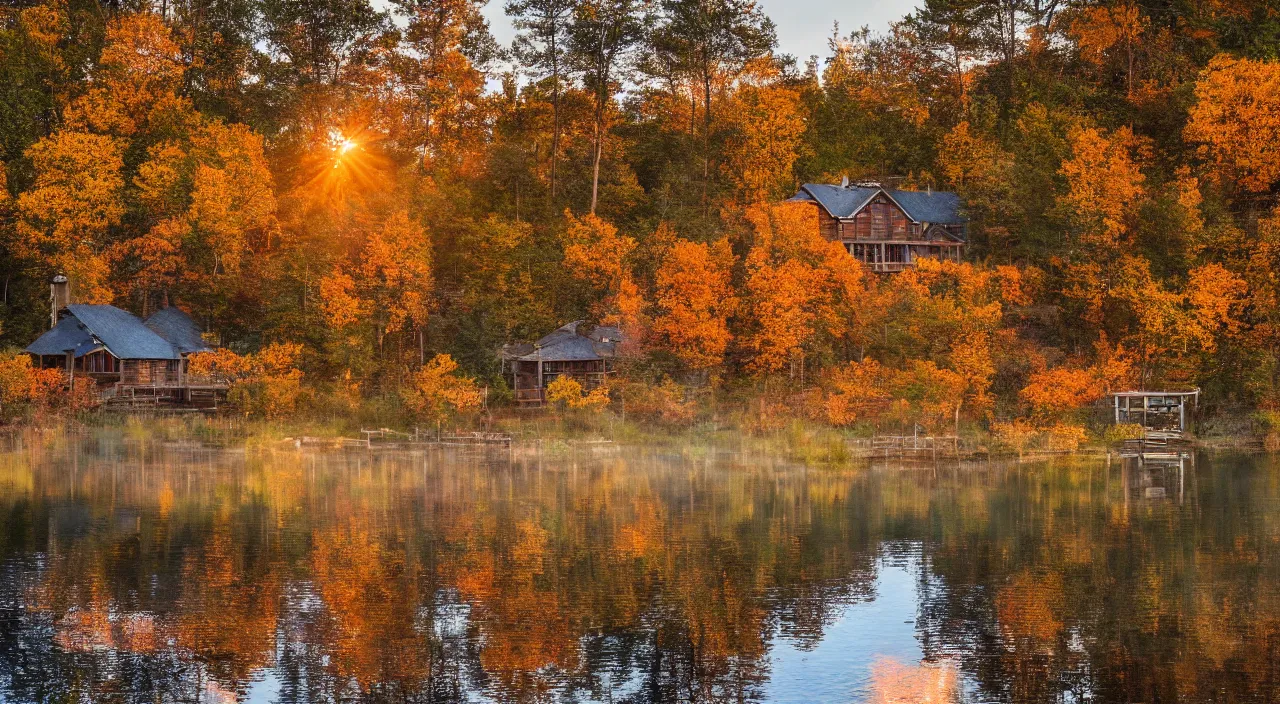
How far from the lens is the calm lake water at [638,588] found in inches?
797

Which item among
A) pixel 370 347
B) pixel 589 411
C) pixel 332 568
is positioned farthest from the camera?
pixel 370 347

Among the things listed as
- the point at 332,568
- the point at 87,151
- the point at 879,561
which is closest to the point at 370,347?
the point at 87,151

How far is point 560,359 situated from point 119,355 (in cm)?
2281

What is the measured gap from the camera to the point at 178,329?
66.4m

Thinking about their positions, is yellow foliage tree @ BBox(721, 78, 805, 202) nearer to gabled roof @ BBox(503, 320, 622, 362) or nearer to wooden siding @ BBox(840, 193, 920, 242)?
wooden siding @ BBox(840, 193, 920, 242)

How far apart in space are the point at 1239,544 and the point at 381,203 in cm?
4836

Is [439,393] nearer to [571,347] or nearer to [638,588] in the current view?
[571,347]

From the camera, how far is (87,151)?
67938 mm

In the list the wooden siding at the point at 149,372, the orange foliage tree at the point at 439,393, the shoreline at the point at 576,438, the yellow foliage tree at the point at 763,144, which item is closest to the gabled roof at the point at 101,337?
the wooden siding at the point at 149,372

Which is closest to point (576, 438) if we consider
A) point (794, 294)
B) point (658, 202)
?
point (794, 294)

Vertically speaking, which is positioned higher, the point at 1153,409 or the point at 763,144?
the point at 763,144

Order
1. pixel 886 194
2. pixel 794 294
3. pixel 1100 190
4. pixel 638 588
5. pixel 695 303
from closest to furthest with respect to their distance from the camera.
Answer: pixel 638 588 → pixel 695 303 → pixel 794 294 → pixel 1100 190 → pixel 886 194

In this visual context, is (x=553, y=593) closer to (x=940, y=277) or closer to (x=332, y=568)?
(x=332, y=568)

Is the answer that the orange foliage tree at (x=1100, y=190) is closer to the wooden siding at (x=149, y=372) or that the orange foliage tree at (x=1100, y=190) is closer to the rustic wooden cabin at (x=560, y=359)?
the rustic wooden cabin at (x=560, y=359)
